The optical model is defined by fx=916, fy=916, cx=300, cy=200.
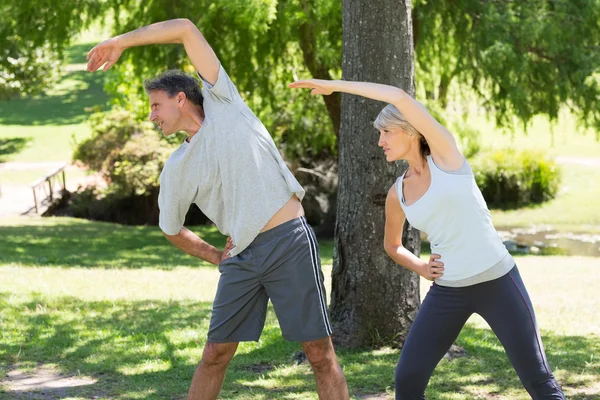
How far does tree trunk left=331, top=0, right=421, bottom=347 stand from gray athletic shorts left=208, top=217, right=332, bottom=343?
6.55 feet

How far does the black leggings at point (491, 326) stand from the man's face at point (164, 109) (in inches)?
58.5

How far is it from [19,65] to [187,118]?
79.7ft

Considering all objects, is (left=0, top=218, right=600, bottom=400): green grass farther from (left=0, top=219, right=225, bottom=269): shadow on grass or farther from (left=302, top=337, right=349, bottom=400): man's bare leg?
(left=302, top=337, right=349, bottom=400): man's bare leg

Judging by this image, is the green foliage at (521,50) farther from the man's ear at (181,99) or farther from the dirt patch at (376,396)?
the man's ear at (181,99)

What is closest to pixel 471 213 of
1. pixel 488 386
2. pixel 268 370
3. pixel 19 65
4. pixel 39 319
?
pixel 488 386

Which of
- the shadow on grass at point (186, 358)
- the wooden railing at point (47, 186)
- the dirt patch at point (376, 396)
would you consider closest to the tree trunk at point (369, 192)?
the shadow on grass at point (186, 358)

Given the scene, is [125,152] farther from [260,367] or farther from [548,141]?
[548,141]

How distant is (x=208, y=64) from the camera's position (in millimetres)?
4391

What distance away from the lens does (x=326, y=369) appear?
443 cm

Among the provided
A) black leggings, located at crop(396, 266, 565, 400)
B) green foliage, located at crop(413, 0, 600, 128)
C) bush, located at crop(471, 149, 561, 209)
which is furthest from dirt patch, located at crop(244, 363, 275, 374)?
bush, located at crop(471, 149, 561, 209)

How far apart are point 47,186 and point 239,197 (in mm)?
21269

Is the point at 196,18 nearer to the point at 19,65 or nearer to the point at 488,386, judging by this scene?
the point at 488,386

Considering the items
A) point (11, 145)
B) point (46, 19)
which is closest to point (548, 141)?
point (11, 145)

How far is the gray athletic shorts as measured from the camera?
438cm
